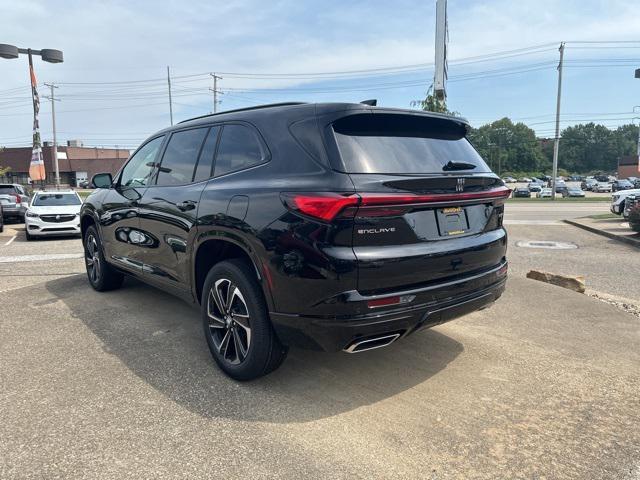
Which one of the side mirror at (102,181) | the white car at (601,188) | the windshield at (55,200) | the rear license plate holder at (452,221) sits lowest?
the white car at (601,188)

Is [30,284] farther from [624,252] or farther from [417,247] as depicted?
[624,252]

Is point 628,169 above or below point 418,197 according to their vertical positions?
above

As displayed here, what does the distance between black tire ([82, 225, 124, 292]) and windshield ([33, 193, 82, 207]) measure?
7.95m

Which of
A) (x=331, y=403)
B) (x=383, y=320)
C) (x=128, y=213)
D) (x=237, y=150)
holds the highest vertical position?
(x=237, y=150)

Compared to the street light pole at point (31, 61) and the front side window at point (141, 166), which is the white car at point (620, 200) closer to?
the front side window at point (141, 166)

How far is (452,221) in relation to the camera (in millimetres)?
3172

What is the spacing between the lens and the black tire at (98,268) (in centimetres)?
586

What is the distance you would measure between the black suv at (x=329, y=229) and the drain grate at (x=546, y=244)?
26.7 ft

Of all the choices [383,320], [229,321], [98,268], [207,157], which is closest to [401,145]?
[383,320]

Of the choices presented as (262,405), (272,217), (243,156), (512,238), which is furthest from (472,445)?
(512,238)

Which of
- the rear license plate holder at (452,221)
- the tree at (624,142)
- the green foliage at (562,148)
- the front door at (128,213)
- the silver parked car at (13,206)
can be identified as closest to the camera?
the rear license plate holder at (452,221)

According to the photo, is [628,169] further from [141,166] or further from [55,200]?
[141,166]

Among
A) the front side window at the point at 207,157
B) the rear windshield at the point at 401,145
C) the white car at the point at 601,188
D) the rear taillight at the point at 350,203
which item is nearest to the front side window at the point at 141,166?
the front side window at the point at 207,157

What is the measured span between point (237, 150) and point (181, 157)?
0.92 m
